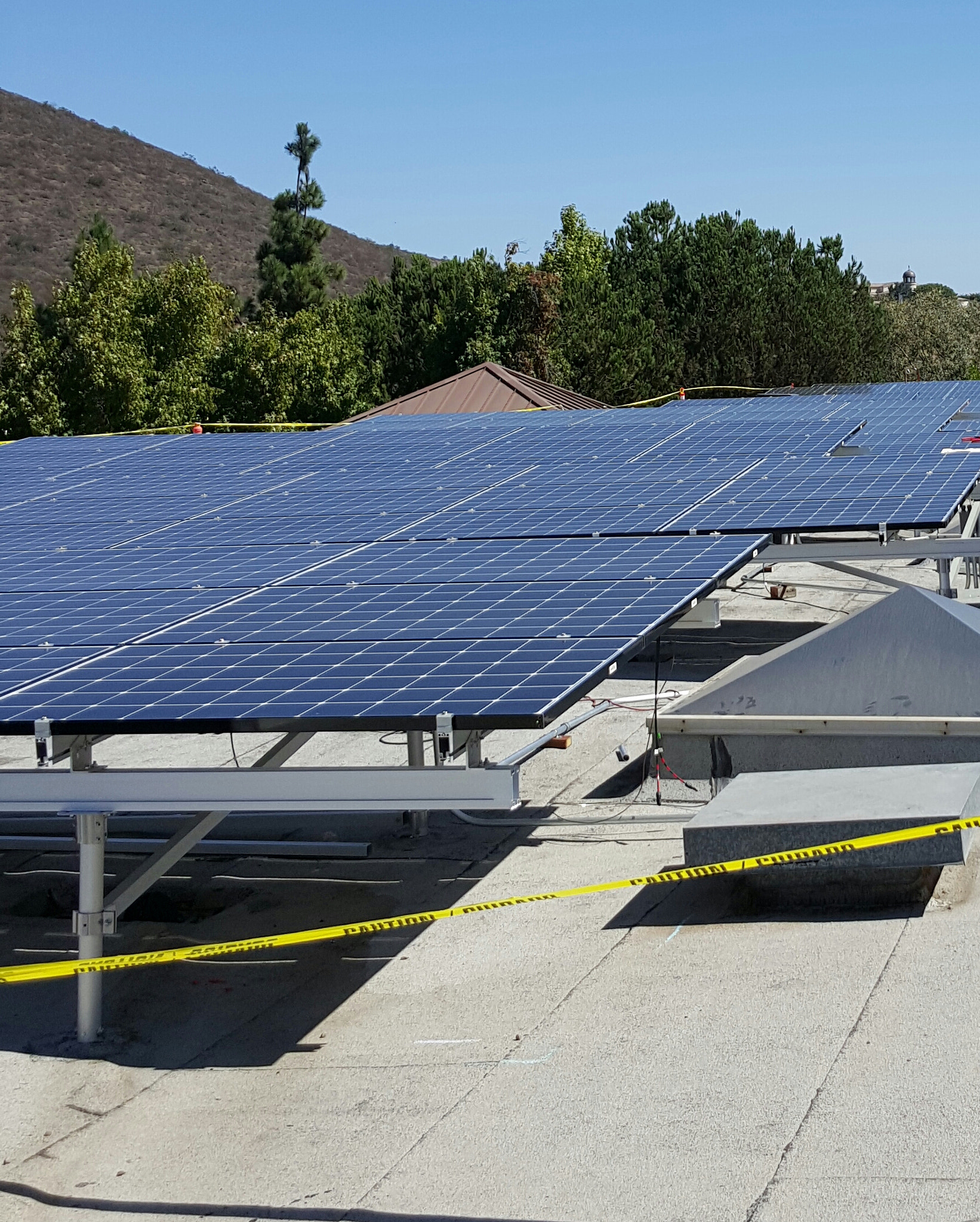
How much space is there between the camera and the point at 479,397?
118 ft

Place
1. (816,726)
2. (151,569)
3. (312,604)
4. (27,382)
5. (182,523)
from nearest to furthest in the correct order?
(312,604), (151,569), (816,726), (182,523), (27,382)

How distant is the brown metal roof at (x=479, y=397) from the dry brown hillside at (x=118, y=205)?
277 feet

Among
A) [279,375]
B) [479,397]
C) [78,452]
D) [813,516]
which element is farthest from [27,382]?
[813,516]

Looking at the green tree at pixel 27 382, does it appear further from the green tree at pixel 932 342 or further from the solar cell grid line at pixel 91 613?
the green tree at pixel 932 342

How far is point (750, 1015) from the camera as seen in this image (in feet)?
26.8

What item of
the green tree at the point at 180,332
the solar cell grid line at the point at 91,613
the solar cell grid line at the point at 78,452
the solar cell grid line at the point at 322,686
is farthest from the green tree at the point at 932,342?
the solar cell grid line at the point at 322,686

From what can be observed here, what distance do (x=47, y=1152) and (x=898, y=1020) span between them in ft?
14.9

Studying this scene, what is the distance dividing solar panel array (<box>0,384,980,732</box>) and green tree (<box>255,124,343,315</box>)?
196 ft

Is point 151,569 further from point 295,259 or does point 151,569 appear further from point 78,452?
point 295,259

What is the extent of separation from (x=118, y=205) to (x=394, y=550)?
133 m

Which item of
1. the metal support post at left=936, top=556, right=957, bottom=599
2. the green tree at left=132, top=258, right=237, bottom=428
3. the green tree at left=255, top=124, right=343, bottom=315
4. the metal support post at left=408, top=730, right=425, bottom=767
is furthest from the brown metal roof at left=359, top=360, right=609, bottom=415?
the green tree at left=255, top=124, right=343, bottom=315

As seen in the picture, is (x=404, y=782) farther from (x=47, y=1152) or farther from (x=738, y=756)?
(x=738, y=756)

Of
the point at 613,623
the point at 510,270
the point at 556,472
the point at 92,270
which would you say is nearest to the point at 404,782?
the point at 613,623

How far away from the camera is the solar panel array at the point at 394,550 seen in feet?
26.2
